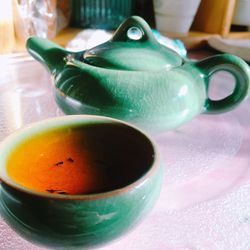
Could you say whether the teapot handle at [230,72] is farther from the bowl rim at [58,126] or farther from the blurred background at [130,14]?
the blurred background at [130,14]

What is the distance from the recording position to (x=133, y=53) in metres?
0.43

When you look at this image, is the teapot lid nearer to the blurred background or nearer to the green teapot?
the green teapot

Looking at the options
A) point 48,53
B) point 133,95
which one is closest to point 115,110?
point 133,95

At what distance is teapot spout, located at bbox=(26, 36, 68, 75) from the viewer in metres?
0.47

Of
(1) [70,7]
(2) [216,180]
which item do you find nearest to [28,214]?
(2) [216,180]

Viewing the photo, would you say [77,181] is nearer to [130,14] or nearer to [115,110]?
[115,110]

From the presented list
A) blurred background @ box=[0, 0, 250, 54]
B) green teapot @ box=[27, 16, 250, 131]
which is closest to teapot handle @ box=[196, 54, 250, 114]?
green teapot @ box=[27, 16, 250, 131]

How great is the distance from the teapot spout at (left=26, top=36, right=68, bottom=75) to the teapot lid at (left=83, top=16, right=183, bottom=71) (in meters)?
0.03

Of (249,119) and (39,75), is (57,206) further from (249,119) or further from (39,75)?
(39,75)

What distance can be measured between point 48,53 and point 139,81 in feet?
0.46

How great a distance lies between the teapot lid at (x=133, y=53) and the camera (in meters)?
0.43

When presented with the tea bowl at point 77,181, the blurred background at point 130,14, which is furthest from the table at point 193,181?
the blurred background at point 130,14

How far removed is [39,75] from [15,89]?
76 millimetres

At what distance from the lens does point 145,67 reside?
43 centimetres
